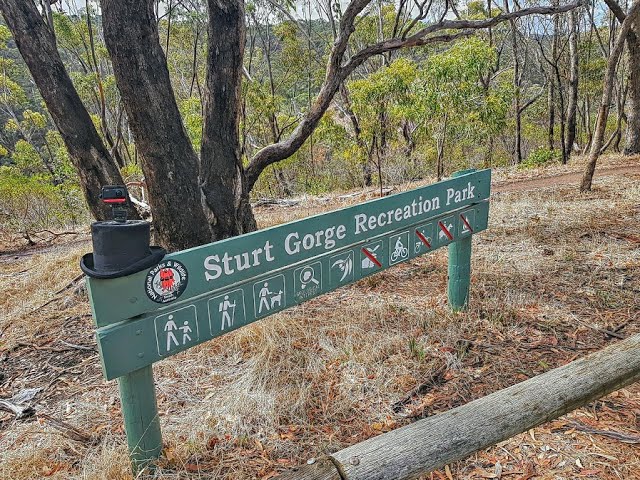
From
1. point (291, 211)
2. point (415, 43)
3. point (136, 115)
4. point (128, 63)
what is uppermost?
point (415, 43)

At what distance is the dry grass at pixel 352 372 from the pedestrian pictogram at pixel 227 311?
638 millimetres

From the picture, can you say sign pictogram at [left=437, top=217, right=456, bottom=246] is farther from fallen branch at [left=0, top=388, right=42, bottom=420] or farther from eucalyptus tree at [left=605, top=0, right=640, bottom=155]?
eucalyptus tree at [left=605, top=0, right=640, bottom=155]

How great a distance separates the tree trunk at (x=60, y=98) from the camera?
13.3ft

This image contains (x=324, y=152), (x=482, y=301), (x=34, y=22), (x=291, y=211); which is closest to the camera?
(x=482, y=301)

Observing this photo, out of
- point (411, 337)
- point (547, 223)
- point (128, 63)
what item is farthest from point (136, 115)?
point (547, 223)

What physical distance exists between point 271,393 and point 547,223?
15.4 feet

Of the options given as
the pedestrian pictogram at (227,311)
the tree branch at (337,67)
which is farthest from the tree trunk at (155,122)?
the pedestrian pictogram at (227,311)

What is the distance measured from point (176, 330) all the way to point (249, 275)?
40cm

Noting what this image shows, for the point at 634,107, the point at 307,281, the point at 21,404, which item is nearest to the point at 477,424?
the point at 307,281

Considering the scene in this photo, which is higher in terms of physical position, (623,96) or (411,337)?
(623,96)

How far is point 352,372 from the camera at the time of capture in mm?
2746

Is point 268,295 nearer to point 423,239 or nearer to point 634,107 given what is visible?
point 423,239

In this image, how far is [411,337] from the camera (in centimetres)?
309

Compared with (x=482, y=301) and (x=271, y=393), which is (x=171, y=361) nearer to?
(x=271, y=393)
